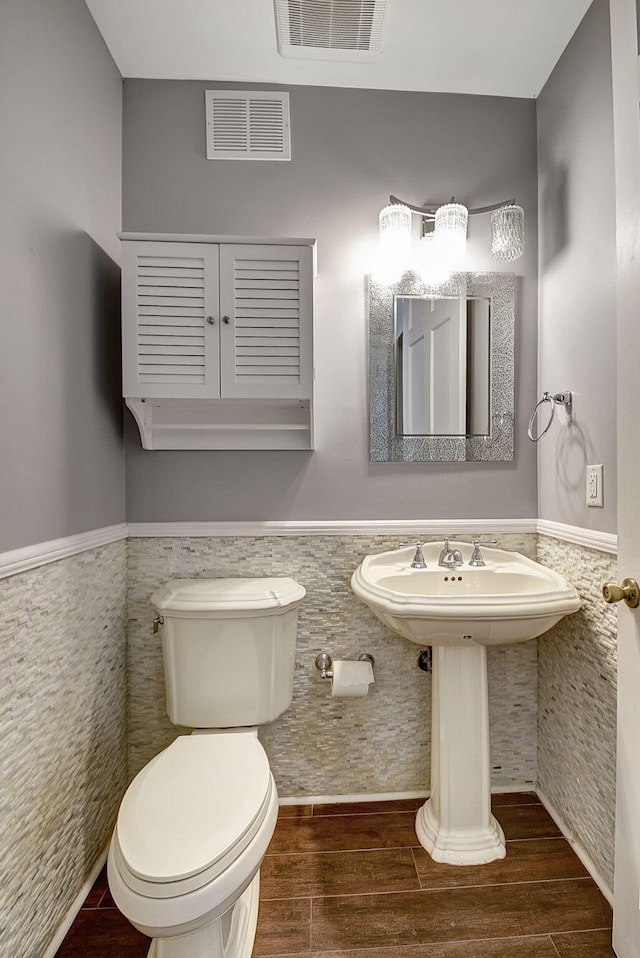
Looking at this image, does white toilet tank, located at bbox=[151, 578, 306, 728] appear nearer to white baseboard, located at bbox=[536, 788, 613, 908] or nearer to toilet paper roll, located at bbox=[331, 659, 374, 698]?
toilet paper roll, located at bbox=[331, 659, 374, 698]

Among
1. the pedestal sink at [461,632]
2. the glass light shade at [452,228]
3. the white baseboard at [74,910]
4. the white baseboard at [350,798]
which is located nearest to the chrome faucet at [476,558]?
the pedestal sink at [461,632]

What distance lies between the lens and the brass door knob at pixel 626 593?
3.65ft

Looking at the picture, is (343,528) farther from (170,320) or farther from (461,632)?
(170,320)

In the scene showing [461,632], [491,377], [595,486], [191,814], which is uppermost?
[491,377]

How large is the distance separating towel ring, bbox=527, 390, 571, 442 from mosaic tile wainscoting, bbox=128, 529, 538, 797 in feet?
1.22

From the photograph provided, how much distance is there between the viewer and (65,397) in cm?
138

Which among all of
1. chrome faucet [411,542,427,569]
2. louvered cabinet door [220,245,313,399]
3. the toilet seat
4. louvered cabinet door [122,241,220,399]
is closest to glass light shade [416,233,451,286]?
louvered cabinet door [220,245,313,399]

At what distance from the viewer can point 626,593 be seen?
1.12m

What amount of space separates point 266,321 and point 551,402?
987 millimetres

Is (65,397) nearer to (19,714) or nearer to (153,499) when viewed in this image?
(153,499)

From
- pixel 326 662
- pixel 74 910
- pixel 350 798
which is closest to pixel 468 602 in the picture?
pixel 326 662

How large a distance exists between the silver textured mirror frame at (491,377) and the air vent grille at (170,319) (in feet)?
1.97

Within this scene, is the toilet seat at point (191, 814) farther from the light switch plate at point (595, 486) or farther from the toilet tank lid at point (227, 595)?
the light switch plate at point (595, 486)

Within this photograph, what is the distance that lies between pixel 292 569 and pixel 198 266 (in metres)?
1.03
